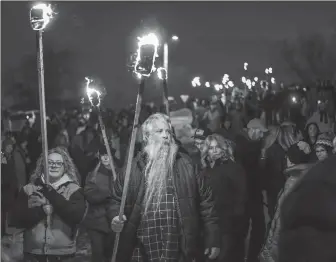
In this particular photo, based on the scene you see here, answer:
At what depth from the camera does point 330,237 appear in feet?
4.65

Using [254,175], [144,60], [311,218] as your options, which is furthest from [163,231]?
[311,218]

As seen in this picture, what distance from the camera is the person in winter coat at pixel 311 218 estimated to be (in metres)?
1.39

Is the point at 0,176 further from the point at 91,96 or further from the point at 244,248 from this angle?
the point at 244,248

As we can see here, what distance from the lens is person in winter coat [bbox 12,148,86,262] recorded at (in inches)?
170

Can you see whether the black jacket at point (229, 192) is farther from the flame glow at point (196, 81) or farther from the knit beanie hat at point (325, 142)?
the flame glow at point (196, 81)

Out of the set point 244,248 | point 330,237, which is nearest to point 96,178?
point 244,248

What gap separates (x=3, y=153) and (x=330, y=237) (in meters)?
6.09

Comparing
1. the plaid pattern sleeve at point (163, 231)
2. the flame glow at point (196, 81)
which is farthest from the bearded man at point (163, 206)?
the flame glow at point (196, 81)

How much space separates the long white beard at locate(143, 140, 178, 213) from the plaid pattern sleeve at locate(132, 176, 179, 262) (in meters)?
0.03

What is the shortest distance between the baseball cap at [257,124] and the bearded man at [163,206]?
2.86 meters

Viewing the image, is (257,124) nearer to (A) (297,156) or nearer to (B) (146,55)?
(A) (297,156)

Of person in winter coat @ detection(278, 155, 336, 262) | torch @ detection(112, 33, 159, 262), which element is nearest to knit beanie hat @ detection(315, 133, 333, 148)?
torch @ detection(112, 33, 159, 262)

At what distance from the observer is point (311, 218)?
1394 mm

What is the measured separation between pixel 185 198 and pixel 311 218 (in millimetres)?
2649
